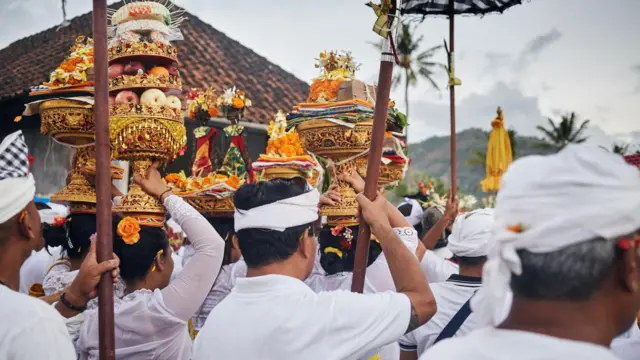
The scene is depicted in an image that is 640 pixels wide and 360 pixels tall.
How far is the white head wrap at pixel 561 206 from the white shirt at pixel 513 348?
96 millimetres

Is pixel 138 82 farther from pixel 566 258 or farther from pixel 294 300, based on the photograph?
pixel 566 258

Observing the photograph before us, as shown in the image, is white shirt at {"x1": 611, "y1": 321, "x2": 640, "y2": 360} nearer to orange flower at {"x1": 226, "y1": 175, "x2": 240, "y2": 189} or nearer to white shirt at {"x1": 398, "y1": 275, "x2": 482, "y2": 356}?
white shirt at {"x1": 398, "y1": 275, "x2": 482, "y2": 356}

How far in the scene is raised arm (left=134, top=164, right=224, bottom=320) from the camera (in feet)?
11.1

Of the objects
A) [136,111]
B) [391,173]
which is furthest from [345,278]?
[136,111]

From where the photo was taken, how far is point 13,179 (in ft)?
7.93

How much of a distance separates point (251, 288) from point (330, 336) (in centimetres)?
44

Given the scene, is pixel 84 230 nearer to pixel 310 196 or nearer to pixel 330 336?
pixel 310 196

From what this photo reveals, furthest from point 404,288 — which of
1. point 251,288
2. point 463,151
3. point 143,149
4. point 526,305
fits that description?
point 463,151

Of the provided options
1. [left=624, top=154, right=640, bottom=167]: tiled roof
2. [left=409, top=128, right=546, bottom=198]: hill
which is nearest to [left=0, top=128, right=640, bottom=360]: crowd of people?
[left=624, top=154, right=640, bottom=167]: tiled roof

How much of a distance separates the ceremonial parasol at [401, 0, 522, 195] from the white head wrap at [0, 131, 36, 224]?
8.96 ft

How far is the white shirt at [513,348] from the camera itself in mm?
1559

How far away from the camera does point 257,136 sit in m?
16.3

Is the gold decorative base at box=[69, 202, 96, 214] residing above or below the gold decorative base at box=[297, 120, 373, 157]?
below

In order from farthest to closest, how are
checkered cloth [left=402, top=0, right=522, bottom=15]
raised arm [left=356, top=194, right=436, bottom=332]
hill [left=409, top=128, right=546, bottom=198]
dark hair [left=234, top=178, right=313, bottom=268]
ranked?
hill [left=409, top=128, right=546, bottom=198] < checkered cloth [left=402, top=0, right=522, bottom=15] < dark hair [left=234, top=178, right=313, bottom=268] < raised arm [left=356, top=194, right=436, bottom=332]
